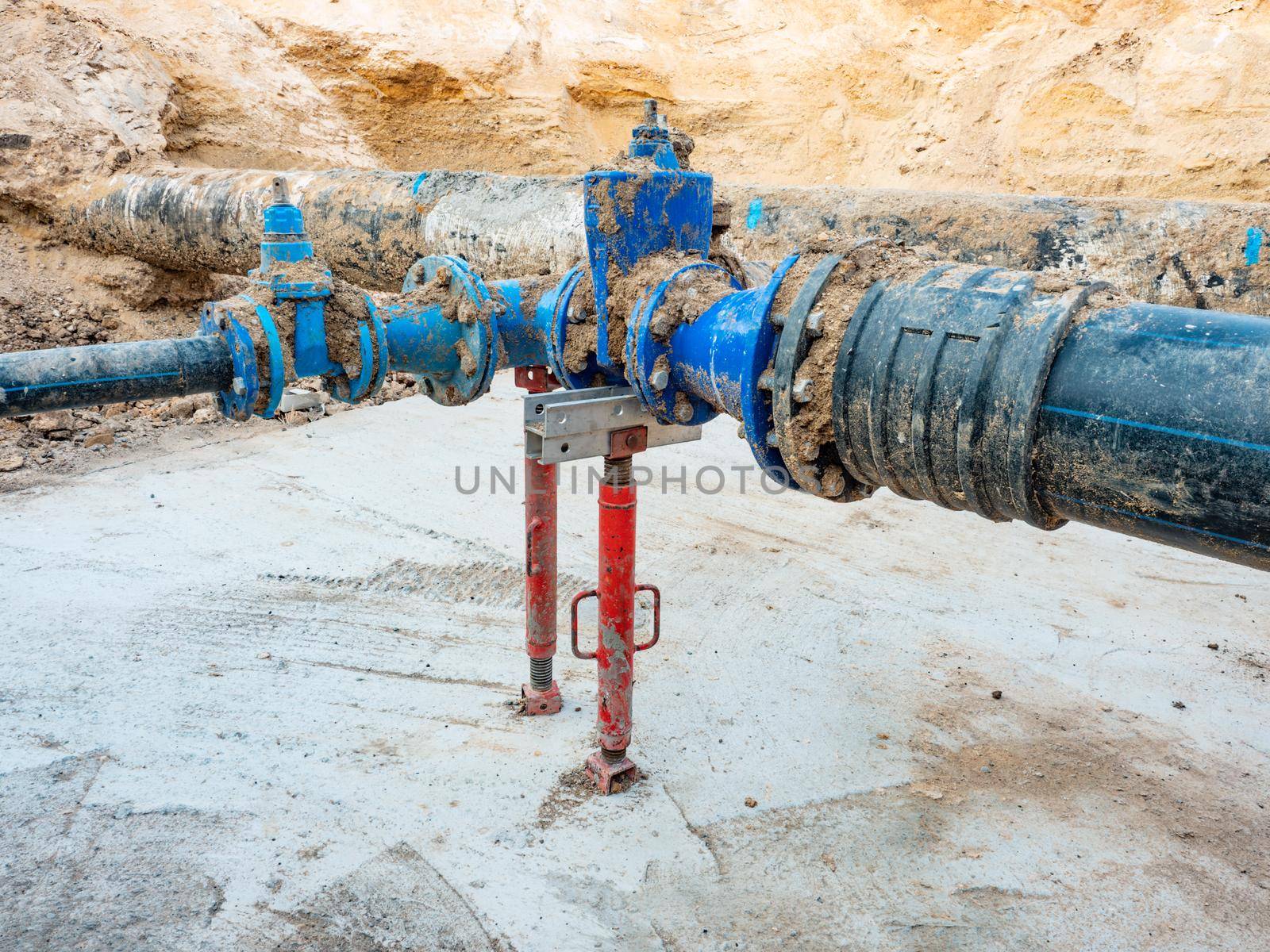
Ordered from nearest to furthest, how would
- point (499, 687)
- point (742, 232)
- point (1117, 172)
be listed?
point (499, 687)
point (742, 232)
point (1117, 172)

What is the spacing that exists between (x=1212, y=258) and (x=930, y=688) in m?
2.10

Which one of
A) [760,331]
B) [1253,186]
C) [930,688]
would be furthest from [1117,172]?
[760,331]

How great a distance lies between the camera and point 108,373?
1715 mm

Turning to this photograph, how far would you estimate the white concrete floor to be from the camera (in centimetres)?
215

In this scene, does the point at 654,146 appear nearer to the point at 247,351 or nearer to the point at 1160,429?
the point at 247,351

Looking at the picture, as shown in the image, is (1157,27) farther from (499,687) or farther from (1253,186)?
(499,687)

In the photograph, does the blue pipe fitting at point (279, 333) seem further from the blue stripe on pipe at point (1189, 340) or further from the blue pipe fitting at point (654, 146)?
the blue stripe on pipe at point (1189, 340)

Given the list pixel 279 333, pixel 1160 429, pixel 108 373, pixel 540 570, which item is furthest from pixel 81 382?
pixel 1160 429

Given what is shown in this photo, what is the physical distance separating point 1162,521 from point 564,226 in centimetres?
397

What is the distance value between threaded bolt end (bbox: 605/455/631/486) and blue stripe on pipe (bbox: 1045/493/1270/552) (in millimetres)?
1232

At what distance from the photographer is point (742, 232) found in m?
4.64

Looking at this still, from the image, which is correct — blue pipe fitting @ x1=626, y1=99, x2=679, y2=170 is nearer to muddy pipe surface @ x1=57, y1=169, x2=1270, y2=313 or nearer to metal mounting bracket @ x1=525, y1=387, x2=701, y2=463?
metal mounting bracket @ x1=525, y1=387, x2=701, y2=463

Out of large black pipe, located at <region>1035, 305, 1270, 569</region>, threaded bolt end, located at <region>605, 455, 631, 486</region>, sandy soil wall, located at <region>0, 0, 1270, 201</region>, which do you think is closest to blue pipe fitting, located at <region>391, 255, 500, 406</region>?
threaded bolt end, located at <region>605, 455, 631, 486</region>

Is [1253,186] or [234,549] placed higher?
[1253,186]
